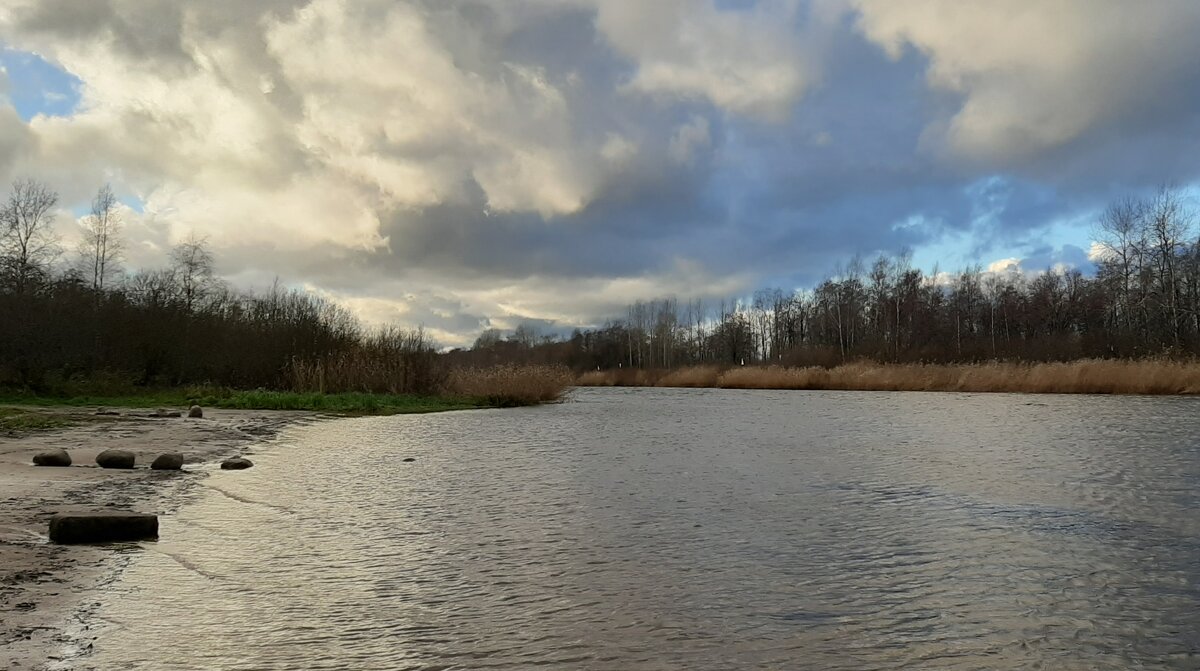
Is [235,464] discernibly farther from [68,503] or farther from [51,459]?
[68,503]

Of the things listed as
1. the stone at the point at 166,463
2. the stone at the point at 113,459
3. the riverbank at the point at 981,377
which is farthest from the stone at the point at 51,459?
the riverbank at the point at 981,377

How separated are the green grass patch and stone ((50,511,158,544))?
18870mm

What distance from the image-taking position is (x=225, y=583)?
5.50 metres

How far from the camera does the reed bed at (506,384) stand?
3397 centimetres

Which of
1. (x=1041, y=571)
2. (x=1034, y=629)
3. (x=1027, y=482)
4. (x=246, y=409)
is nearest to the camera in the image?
(x=1034, y=629)

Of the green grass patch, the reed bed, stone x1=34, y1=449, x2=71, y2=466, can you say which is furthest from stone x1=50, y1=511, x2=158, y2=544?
the reed bed

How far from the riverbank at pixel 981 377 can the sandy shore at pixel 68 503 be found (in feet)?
99.0

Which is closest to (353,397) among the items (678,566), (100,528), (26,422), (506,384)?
(506,384)

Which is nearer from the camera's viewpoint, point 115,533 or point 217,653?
point 217,653

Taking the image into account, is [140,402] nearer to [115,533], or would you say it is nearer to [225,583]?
[115,533]

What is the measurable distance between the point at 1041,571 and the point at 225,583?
19.9 feet

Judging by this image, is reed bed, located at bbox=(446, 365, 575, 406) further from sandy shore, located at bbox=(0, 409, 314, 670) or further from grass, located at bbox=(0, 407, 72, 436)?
grass, located at bbox=(0, 407, 72, 436)

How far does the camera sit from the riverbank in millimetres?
28984

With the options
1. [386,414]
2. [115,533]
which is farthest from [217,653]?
[386,414]
